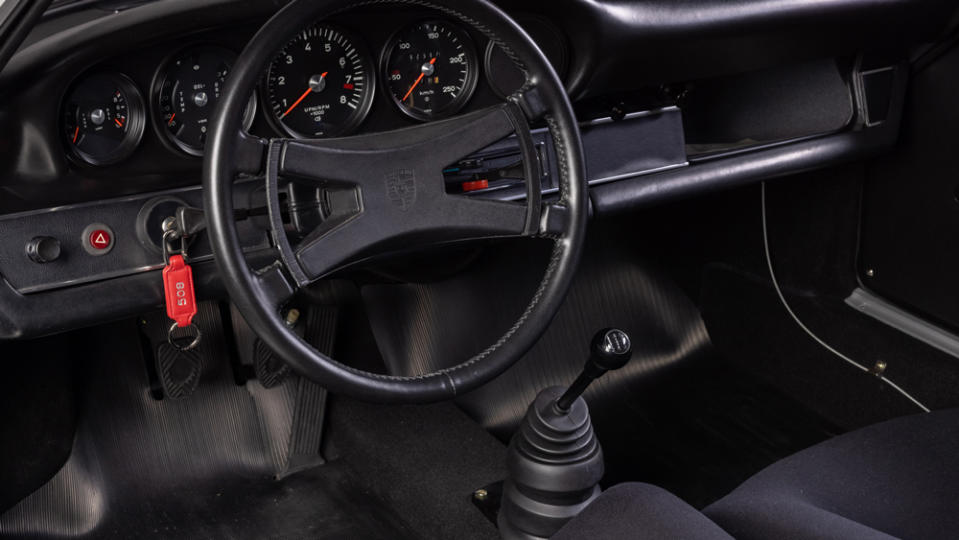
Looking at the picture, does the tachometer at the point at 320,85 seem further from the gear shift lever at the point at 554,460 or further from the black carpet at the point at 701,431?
the black carpet at the point at 701,431

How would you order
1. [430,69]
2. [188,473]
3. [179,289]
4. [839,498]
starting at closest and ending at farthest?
[839,498], [179,289], [430,69], [188,473]

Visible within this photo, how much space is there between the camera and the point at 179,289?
125 cm

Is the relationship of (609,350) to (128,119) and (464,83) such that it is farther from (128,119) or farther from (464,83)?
(128,119)

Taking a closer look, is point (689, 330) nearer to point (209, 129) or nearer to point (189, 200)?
point (189, 200)

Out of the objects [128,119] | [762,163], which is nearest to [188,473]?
[128,119]

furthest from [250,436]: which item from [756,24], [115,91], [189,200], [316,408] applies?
[756,24]

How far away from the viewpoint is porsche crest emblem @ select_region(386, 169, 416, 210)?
46.2 inches

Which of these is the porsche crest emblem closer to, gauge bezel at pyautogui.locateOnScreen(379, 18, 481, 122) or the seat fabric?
gauge bezel at pyautogui.locateOnScreen(379, 18, 481, 122)

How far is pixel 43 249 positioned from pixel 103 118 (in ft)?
0.66

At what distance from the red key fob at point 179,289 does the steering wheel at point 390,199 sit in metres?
0.19

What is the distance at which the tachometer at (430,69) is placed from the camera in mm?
1453

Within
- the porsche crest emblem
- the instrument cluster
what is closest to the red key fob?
the instrument cluster

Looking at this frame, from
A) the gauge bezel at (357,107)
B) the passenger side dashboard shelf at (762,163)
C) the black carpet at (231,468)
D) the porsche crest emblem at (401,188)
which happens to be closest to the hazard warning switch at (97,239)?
the gauge bezel at (357,107)

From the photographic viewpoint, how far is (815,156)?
1903mm
